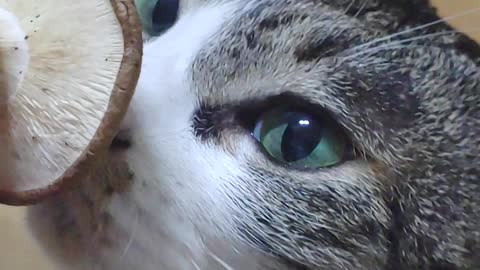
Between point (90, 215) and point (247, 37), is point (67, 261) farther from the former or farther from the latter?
A: point (247, 37)

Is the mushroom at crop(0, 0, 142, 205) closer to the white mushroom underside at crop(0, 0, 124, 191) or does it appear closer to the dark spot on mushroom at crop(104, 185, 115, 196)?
the white mushroom underside at crop(0, 0, 124, 191)

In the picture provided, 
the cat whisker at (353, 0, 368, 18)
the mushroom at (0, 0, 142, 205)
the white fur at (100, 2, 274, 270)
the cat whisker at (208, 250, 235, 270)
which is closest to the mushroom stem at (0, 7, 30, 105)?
the mushroom at (0, 0, 142, 205)

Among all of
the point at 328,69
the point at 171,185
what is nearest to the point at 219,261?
the point at 171,185

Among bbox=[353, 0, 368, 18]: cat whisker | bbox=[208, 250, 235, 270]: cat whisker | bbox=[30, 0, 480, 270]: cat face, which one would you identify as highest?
bbox=[353, 0, 368, 18]: cat whisker

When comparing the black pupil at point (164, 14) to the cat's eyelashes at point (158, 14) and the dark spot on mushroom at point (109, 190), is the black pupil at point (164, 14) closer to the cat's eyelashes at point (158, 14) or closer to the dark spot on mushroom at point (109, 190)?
the cat's eyelashes at point (158, 14)

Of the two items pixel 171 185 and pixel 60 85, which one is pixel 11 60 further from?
pixel 171 185

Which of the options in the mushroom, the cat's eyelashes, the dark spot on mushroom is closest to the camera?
the mushroom

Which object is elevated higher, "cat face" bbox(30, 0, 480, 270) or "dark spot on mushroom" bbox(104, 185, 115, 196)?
"cat face" bbox(30, 0, 480, 270)
